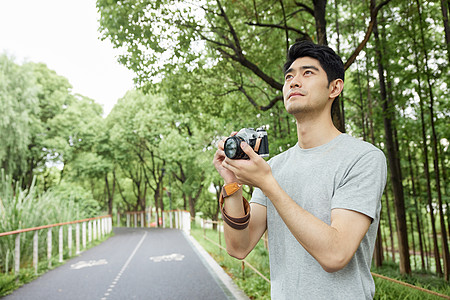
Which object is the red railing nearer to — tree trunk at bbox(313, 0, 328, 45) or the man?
tree trunk at bbox(313, 0, 328, 45)

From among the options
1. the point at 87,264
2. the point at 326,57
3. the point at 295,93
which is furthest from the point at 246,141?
the point at 87,264

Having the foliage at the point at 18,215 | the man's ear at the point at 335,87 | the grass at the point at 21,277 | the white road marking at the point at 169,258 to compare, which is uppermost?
the man's ear at the point at 335,87

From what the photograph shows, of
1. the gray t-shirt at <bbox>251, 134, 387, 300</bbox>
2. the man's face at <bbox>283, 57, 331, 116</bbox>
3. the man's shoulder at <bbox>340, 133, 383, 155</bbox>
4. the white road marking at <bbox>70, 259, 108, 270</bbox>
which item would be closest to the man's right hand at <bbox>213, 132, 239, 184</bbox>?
the gray t-shirt at <bbox>251, 134, 387, 300</bbox>

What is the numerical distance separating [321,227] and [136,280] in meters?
8.19

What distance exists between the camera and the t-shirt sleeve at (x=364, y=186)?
1.26 metres

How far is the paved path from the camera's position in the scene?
716 centimetres

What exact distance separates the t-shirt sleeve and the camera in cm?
32

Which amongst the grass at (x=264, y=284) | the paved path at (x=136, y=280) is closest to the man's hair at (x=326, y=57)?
the grass at (x=264, y=284)

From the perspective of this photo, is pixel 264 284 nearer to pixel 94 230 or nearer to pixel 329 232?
pixel 329 232

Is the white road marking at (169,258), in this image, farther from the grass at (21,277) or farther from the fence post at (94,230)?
the fence post at (94,230)

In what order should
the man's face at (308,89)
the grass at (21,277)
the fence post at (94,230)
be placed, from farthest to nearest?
the fence post at (94,230) → the grass at (21,277) → the man's face at (308,89)

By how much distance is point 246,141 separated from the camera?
1.43 metres

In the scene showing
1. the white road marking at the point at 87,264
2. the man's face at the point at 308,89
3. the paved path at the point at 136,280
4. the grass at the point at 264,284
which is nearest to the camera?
the man's face at the point at 308,89

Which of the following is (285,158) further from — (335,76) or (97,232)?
(97,232)
